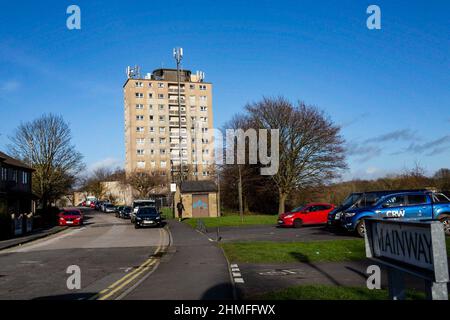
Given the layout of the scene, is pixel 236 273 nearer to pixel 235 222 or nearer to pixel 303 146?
pixel 235 222

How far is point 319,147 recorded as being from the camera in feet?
151

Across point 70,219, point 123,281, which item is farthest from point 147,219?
point 123,281

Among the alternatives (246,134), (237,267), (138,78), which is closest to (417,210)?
(237,267)

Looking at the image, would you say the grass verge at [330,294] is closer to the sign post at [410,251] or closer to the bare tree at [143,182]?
the sign post at [410,251]

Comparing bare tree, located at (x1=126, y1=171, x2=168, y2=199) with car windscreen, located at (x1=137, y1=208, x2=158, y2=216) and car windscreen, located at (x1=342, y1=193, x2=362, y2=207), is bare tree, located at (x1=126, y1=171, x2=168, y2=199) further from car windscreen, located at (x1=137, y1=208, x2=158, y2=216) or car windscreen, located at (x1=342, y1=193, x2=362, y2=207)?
car windscreen, located at (x1=342, y1=193, x2=362, y2=207)

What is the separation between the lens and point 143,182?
8725 centimetres

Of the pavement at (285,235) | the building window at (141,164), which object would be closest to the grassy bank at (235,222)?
the pavement at (285,235)

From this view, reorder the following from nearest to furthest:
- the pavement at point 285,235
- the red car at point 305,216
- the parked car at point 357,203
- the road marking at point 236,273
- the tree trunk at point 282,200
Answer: the road marking at point 236,273 < the pavement at point 285,235 < the parked car at point 357,203 < the red car at point 305,216 < the tree trunk at point 282,200

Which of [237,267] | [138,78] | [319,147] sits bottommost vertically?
[237,267]

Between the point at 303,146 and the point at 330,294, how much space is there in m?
38.7

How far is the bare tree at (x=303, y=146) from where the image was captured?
45812mm

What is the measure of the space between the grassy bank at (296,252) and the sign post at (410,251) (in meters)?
9.17
